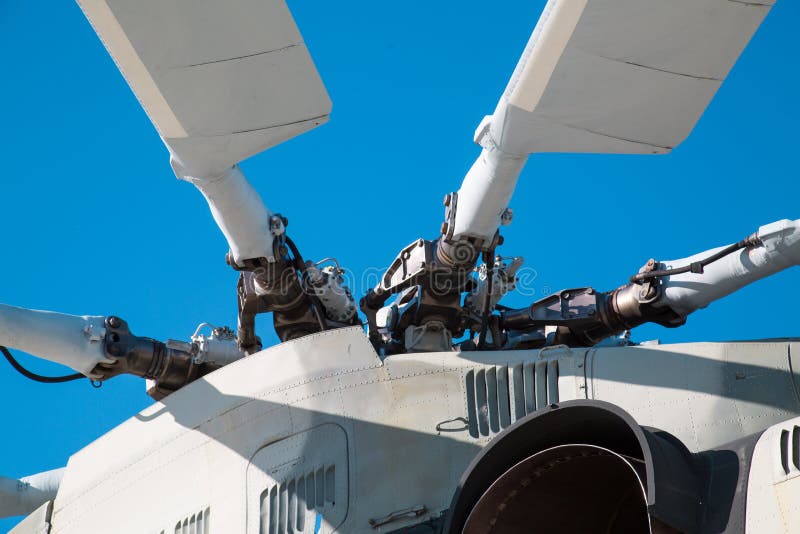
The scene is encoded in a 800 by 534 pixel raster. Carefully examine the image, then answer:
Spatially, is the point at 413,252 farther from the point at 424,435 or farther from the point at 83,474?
the point at 83,474

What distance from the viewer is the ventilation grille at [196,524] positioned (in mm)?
9281

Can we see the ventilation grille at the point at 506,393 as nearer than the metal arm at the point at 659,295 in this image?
Yes

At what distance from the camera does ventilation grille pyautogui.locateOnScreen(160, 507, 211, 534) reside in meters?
9.28

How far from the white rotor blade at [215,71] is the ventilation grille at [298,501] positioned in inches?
104

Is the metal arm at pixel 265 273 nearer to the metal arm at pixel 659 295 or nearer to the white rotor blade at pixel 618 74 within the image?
the metal arm at pixel 659 295

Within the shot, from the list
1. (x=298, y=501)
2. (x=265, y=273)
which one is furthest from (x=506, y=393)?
(x=265, y=273)

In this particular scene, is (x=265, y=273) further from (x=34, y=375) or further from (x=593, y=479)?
(x=593, y=479)

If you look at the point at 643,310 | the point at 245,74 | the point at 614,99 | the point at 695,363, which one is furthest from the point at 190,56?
the point at 643,310

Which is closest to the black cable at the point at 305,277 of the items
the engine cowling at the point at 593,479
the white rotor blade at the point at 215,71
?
the white rotor blade at the point at 215,71

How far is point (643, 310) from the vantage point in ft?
35.7

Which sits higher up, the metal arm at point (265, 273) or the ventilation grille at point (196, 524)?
the metal arm at point (265, 273)

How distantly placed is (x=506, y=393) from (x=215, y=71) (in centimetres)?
352

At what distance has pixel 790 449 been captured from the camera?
6359 mm

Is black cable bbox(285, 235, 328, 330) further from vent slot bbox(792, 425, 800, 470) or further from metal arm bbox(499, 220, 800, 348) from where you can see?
vent slot bbox(792, 425, 800, 470)
